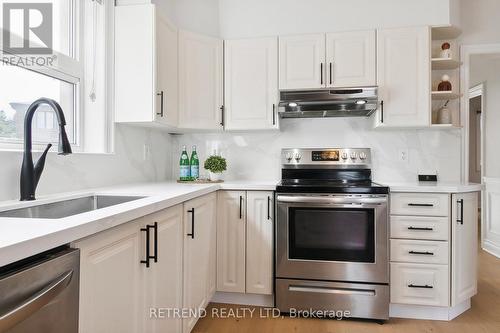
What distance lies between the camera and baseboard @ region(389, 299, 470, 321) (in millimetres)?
2127

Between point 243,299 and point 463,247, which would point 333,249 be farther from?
point 463,247

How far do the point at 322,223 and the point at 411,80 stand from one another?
1.32 metres

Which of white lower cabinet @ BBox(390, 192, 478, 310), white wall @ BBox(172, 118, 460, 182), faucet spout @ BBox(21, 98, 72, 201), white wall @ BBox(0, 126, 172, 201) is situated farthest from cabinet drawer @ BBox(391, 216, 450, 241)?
faucet spout @ BBox(21, 98, 72, 201)

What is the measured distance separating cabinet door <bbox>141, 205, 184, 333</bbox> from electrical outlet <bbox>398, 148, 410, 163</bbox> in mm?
2003

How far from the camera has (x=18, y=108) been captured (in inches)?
58.7

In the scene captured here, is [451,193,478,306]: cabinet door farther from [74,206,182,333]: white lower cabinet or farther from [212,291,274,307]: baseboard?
[74,206,182,333]: white lower cabinet

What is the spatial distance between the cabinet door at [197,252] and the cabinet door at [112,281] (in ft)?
1.66

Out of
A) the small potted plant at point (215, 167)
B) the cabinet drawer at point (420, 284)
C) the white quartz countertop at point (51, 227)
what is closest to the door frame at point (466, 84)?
the cabinet drawer at point (420, 284)

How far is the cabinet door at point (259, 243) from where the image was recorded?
7.27ft

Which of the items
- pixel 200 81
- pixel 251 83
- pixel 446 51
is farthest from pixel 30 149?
pixel 446 51

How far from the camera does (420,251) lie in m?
2.08

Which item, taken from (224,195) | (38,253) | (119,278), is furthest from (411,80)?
(38,253)

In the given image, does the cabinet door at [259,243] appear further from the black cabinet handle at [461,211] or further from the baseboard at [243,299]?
the black cabinet handle at [461,211]

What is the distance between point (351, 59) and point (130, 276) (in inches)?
86.7
